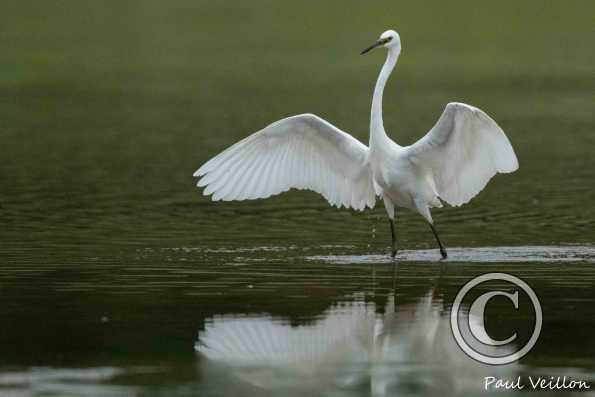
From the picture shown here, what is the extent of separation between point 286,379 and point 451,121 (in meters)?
5.28

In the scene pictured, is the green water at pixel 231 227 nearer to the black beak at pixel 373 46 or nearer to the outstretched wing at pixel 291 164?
the outstretched wing at pixel 291 164

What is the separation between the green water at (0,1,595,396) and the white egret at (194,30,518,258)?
1.91 feet

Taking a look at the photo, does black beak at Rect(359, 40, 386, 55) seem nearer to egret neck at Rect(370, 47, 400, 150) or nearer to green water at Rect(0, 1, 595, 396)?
egret neck at Rect(370, 47, 400, 150)

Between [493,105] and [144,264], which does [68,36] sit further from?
[144,264]

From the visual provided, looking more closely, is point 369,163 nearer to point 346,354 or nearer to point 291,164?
point 291,164

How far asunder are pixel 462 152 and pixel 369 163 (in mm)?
959

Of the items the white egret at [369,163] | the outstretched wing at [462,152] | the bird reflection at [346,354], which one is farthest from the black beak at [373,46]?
the bird reflection at [346,354]

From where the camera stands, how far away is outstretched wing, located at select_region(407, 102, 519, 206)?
1377cm

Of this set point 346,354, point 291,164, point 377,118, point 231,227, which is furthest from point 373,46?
point 346,354

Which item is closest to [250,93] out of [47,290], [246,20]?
[246,20]

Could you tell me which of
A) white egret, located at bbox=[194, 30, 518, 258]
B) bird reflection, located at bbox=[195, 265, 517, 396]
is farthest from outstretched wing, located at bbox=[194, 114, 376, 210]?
bird reflection, located at bbox=[195, 265, 517, 396]

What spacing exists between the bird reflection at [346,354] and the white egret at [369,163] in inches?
125

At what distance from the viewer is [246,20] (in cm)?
5491

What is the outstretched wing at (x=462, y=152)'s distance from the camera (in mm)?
13766
